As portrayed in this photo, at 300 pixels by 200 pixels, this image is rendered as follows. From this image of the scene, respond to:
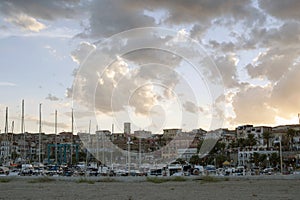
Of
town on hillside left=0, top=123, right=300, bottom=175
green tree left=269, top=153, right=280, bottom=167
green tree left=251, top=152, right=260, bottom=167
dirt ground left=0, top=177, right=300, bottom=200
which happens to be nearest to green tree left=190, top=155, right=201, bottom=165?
town on hillside left=0, top=123, right=300, bottom=175

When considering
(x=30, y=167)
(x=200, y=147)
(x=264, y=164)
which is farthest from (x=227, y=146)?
(x=30, y=167)

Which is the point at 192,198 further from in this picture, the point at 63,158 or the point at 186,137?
the point at 186,137

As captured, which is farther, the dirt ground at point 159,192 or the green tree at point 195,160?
the green tree at point 195,160

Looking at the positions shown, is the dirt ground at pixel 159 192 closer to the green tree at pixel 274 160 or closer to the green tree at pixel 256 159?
the green tree at pixel 274 160

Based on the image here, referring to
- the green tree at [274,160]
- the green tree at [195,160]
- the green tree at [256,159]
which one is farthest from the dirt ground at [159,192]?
the green tree at [195,160]

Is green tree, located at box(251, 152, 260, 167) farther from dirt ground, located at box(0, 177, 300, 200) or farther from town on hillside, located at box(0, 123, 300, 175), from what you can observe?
dirt ground, located at box(0, 177, 300, 200)

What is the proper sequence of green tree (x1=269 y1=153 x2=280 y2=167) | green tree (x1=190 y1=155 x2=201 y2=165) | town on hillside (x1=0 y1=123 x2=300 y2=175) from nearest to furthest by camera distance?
town on hillside (x1=0 y1=123 x2=300 y2=175), green tree (x1=269 y1=153 x2=280 y2=167), green tree (x1=190 y1=155 x2=201 y2=165)

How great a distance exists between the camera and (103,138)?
9844cm

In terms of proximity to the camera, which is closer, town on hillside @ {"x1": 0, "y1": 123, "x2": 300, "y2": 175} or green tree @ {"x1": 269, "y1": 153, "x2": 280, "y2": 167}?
town on hillside @ {"x1": 0, "y1": 123, "x2": 300, "y2": 175}

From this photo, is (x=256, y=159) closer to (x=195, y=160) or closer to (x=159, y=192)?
(x=195, y=160)

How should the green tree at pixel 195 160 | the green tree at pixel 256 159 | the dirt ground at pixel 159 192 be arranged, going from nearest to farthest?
the dirt ground at pixel 159 192
the green tree at pixel 256 159
the green tree at pixel 195 160

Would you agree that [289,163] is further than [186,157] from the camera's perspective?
No

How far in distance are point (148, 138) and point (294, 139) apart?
4091cm

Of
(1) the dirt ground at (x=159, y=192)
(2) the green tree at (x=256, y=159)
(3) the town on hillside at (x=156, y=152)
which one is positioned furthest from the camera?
(2) the green tree at (x=256, y=159)
